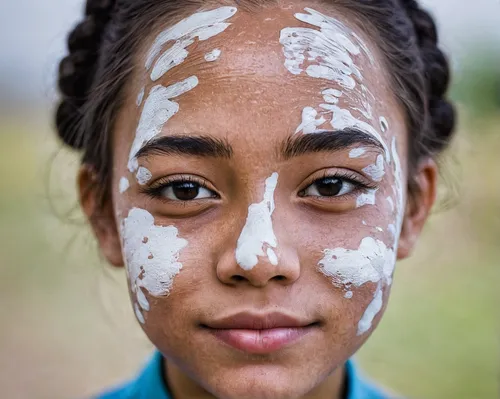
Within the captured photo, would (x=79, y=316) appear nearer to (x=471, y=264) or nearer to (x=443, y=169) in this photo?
(x=471, y=264)

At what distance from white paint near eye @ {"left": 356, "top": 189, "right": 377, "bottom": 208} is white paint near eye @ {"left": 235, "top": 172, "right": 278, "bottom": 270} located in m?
0.20

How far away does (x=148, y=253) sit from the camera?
1352mm

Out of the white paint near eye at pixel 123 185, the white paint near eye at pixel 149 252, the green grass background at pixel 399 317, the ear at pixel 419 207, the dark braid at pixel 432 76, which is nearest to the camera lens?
the white paint near eye at pixel 149 252

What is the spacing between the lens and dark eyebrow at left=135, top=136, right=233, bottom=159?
4.20 ft

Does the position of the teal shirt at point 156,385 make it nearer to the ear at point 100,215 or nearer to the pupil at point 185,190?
the ear at point 100,215

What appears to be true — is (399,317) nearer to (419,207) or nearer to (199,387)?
(419,207)

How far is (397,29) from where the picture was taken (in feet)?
5.21

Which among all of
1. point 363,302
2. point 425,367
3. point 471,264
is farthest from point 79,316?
point 363,302

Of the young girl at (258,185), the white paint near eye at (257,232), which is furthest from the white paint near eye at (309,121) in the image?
the white paint near eye at (257,232)

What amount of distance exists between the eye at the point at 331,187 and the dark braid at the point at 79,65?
28.3 inches

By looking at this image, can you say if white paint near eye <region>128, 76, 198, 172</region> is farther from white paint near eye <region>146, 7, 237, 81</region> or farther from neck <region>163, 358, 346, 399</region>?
neck <region>163, 358, 346, 399</region>

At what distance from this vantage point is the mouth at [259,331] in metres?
1.26

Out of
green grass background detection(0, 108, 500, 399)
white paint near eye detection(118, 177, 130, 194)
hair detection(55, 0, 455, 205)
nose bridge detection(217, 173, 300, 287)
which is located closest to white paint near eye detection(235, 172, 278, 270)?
nose bridge detection(217, 173, 300, 287)

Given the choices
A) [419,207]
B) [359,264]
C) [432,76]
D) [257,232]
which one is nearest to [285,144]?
[257,232]
